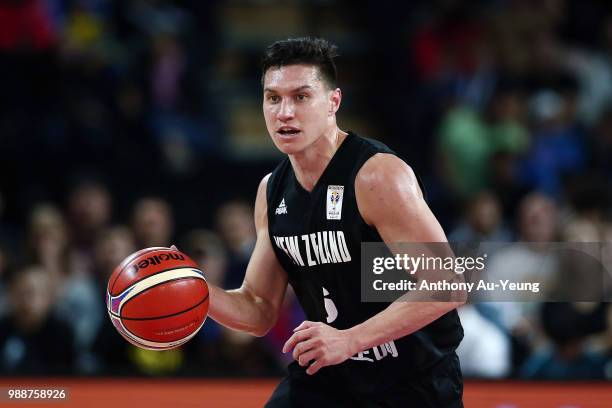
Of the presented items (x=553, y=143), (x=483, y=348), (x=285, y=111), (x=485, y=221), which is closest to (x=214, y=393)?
(x=483, y=348)

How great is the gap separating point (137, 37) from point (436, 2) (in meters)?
3.22

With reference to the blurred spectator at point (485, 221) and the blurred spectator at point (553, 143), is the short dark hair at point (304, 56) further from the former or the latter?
the blurred spectator at point (553, 143)

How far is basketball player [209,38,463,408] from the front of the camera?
430 cm

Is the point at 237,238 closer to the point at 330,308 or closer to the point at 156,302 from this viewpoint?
the point at 330,308

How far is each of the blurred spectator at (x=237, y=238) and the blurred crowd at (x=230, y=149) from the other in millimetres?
16

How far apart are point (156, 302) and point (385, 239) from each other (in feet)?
3.27

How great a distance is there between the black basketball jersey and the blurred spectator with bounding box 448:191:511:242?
3.58m

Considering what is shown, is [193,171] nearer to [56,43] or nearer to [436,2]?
[56,43]

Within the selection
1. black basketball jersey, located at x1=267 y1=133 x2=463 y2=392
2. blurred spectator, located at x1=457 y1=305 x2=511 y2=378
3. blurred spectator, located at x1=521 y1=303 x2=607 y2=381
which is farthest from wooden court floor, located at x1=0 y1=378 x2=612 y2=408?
black basketball jersey, located at x1=267 y1=133 x2=463 y2=392

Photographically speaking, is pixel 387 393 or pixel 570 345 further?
pixel 570 345

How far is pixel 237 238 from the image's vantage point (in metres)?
8.10

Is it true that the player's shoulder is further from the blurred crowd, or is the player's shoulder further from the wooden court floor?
the blurred crowd

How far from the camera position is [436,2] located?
11008 mm

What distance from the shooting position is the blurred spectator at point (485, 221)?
316 inches
